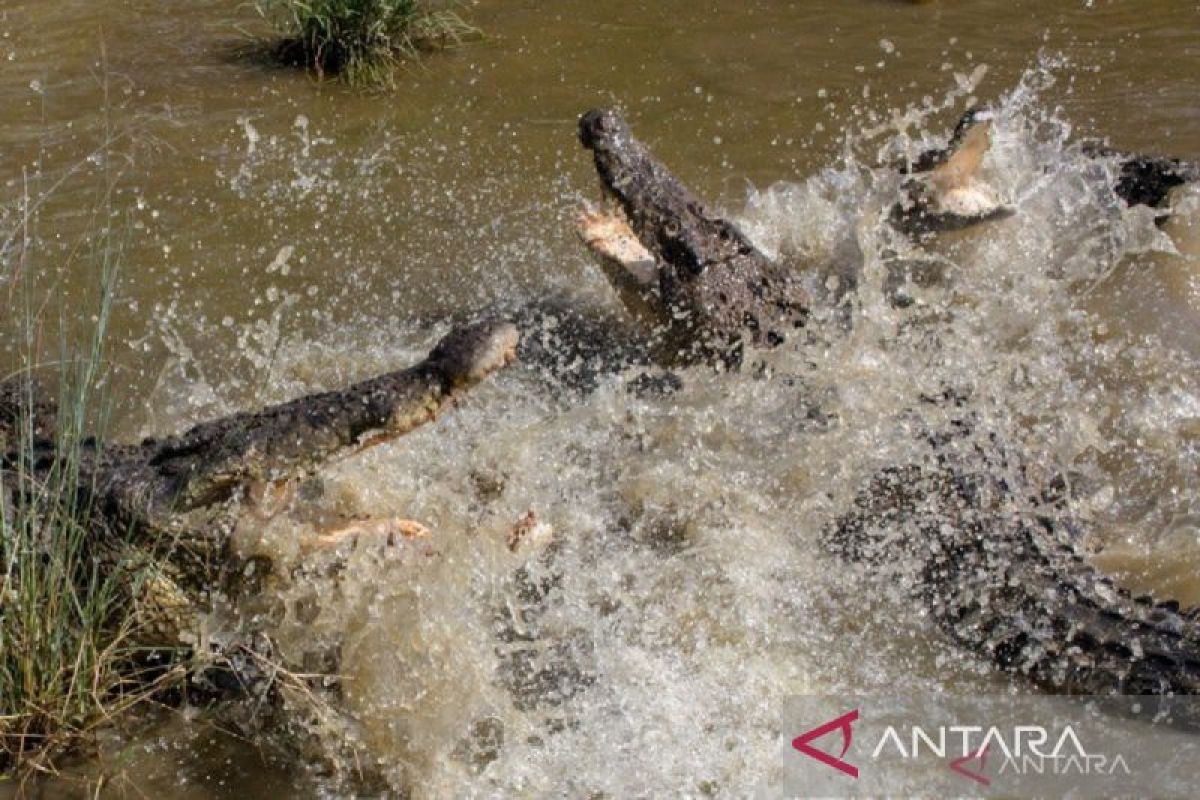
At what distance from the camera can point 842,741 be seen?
3682mm

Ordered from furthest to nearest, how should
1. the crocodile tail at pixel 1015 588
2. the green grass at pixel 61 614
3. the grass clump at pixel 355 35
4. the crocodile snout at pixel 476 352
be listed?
1. the grass clump at pixel 355 35
2. the crocodile tail at pixel 1015 588
3. the green grass at pixel 61 614
4. the crocodile snout at pixel 476 352

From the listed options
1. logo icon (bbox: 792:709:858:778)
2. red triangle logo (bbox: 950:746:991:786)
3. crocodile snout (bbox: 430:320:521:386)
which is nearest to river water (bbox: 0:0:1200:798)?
logo icon (bbox: 792:709:858:778)

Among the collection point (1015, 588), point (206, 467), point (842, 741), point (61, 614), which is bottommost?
point (842, 741)

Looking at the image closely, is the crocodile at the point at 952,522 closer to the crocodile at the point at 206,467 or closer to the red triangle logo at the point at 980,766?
the red triangle logo at the point at 980,766

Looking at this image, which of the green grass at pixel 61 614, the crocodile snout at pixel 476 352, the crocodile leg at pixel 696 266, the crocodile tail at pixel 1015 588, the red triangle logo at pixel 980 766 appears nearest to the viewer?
the crocodile snout at pixel 476 352

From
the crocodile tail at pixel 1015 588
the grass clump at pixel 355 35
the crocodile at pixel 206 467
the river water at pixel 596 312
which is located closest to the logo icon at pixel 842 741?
the river water at pixel 596 312

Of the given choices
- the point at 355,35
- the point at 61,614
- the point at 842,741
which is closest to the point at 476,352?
the point at 61,614

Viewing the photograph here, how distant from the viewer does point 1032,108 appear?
7.11 metres

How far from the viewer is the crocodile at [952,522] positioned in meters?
3.83

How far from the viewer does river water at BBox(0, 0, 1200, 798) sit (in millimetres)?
3812

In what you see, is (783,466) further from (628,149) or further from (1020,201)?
(1020,201)

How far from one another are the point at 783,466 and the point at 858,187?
1.99m

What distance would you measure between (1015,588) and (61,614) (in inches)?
102

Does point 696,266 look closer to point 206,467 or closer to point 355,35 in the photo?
point 206,467
